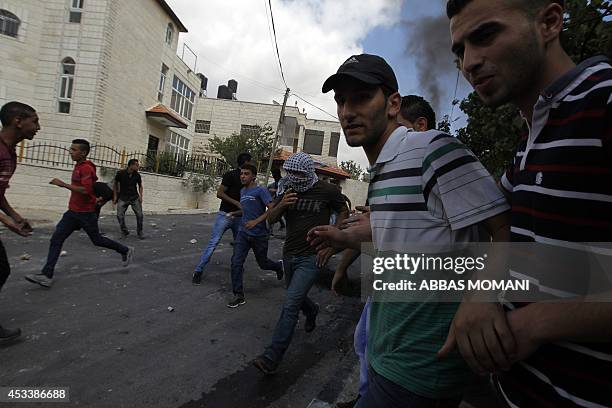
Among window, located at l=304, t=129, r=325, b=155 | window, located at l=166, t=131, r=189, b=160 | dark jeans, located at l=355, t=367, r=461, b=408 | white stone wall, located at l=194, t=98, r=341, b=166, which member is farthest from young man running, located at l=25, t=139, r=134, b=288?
window, located at l=304, t=129, r=325, b=155

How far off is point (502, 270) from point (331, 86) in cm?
108

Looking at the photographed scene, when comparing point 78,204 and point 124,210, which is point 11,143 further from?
point 124,210

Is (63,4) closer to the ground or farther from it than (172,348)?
farther from it

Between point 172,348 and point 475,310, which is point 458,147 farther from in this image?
point 172,348

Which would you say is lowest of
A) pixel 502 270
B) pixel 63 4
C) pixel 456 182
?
pixel 502 270

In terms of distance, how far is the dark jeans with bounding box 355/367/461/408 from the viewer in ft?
3.98

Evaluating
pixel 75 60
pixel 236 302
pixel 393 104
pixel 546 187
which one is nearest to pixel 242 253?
pixel 236 302

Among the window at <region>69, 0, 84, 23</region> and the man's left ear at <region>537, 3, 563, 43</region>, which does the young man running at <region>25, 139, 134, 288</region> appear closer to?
the man's left ear at <region>537, 3, 563, 43</region>

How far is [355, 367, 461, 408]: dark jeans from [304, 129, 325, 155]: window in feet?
122

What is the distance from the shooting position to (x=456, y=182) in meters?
1.07

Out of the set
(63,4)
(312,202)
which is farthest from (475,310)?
(63,4)

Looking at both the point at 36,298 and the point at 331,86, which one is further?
the point at 36,298

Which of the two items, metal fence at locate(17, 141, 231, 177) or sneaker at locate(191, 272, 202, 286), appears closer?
sneaker at locate(191, 272, 202, 286)

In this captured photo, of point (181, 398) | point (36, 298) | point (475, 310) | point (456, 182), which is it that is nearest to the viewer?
point (475, 310)
